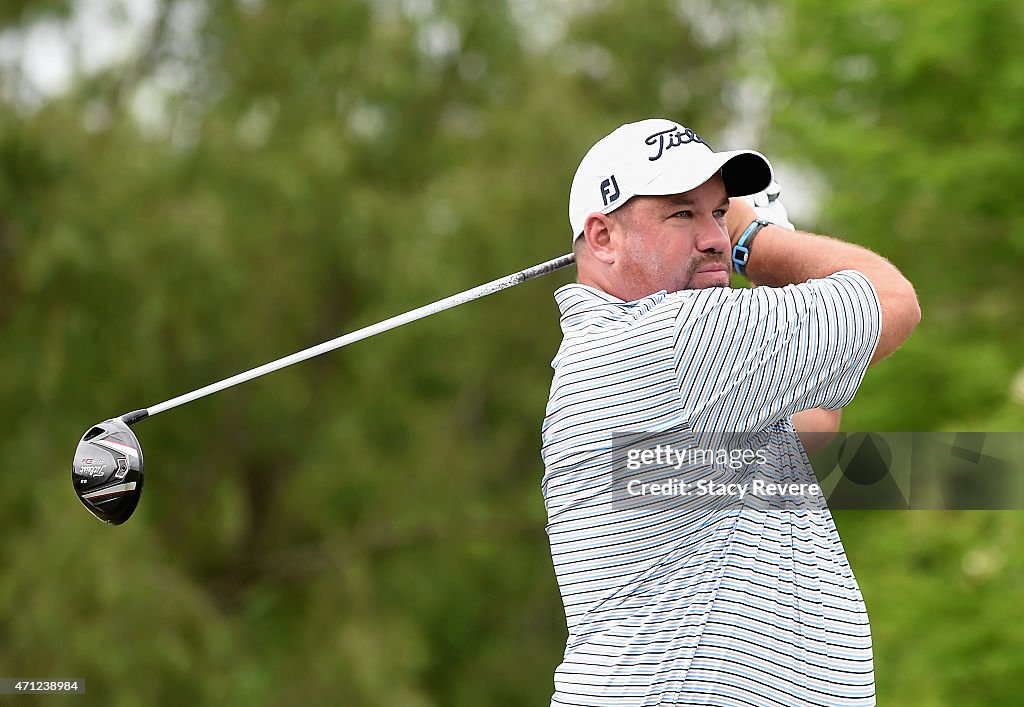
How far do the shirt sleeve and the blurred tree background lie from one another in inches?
257

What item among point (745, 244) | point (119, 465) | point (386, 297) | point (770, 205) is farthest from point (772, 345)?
point (386, 297)

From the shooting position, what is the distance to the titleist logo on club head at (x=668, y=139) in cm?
216

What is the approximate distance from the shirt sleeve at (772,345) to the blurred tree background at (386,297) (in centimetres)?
652

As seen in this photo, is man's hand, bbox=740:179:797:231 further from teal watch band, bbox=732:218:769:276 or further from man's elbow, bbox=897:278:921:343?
man's elbow, bbox=897:278:921:343

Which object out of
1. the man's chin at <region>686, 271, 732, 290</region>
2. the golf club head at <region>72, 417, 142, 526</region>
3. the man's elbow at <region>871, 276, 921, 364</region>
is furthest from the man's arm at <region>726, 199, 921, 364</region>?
the golf club head at <region>72, 417, 142, 526</region>

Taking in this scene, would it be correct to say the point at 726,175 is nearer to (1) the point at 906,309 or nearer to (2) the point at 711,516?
(1) the point at 906,309

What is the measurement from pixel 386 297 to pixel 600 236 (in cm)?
1003

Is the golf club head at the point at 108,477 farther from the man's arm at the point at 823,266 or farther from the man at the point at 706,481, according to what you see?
the man's arm at the point at 823,266

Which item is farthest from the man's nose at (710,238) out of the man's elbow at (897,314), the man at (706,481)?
the man's elbow at (897,314)

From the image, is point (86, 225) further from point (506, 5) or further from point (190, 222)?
point (506, 5)

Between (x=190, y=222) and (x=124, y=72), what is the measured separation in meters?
2.12

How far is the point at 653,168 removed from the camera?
2141mm

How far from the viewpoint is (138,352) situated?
10.2 metres

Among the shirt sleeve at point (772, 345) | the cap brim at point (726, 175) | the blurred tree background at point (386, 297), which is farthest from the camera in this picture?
the blurred tree background at point (386, 297)
